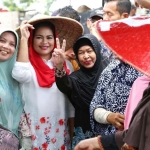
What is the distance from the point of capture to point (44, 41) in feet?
9.08

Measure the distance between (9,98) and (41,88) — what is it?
0.84 feet

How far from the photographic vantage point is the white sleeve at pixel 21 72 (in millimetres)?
2547

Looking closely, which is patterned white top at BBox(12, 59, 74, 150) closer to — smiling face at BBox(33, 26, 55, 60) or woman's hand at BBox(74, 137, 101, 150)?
smiling face at BBox(33, 26, 55, 60)

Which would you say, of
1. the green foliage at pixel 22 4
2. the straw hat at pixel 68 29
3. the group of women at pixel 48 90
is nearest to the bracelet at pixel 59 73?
the group of women at pixel 48 90

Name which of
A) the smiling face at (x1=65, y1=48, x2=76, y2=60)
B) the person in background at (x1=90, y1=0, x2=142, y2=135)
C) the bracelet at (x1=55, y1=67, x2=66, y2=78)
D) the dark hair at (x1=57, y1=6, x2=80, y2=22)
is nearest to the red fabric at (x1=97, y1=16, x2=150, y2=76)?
the person in background at (x1=90, y1=0, x2=142, y2=135)

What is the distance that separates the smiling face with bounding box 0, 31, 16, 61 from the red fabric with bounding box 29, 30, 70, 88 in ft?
0.57

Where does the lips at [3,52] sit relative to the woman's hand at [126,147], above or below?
above

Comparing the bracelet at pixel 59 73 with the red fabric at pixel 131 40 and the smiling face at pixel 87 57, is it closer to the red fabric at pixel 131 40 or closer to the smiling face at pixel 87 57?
the smiling face at pixel 87 57

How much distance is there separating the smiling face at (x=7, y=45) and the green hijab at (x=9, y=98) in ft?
0.09

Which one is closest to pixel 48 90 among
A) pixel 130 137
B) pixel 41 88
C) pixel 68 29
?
pixel 41 88

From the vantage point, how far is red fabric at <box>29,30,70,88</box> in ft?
8.75

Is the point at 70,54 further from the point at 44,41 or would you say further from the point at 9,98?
the point at 9,98

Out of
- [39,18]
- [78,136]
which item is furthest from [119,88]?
[39,18]

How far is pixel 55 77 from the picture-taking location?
257 centimetres
